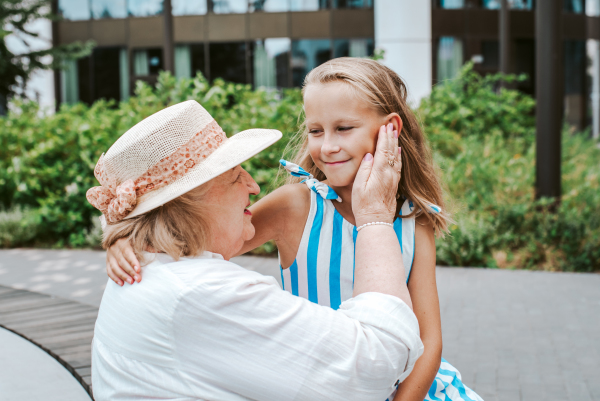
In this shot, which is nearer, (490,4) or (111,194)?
(111,194)

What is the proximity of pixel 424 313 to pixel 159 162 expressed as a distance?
2.74 feet

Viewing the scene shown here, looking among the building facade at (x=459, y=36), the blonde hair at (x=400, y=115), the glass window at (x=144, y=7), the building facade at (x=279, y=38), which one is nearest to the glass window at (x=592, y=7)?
the building facade at (x=459, y=36)

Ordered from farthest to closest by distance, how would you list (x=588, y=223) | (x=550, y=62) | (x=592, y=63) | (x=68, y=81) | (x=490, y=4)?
(x=592, y=63) → (x=68, y=81) → (x=490, y=4) → (x=550, y=62) → (x=588, y=223)

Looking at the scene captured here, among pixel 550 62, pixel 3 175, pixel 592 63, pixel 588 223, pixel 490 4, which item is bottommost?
pixel 588 223

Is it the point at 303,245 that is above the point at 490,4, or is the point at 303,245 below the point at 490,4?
below

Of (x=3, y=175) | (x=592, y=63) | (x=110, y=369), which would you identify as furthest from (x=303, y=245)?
(x=592, y=63)

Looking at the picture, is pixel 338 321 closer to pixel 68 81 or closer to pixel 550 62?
pixel 550 62

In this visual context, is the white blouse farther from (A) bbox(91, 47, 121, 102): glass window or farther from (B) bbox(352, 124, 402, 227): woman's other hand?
(A) bbox(91, 47, 121, 102): glass window

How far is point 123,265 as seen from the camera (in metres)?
1.33

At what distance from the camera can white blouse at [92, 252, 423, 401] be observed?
1212 mm

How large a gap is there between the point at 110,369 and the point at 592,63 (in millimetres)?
26501

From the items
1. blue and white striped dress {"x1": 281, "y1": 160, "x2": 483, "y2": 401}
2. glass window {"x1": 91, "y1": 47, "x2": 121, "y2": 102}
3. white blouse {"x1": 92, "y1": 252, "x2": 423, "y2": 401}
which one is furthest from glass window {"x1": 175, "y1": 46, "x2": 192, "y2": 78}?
white blouse {"x1": 92, "y1": 252, "x2": 423, "y2": 401}

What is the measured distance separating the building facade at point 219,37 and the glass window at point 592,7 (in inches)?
387

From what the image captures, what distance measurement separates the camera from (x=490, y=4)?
2009 centimetres
